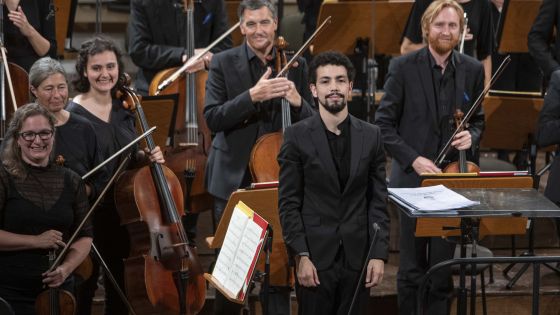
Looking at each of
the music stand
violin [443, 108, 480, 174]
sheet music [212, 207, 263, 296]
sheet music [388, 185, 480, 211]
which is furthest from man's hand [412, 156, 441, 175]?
sheet music [212, 207, 263, 296]

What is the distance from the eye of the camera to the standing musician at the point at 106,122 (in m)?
4.32

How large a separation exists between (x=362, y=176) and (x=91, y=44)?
1.47 m

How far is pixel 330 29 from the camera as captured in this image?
582cm

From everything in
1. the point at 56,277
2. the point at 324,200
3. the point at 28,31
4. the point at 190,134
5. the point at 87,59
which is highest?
the point at 28,31

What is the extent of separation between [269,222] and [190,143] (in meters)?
1.02

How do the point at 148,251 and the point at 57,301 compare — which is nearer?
the point at 57,301

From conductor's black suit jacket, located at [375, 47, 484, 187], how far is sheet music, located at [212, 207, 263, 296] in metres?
1.22

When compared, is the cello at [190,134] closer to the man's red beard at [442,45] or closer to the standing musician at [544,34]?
the man's red beard at [442,45]

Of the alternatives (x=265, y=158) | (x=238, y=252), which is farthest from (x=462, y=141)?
(x=238, y=252)

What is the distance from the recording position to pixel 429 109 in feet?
14.5

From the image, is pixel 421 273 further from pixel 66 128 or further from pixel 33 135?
pixel 33 135

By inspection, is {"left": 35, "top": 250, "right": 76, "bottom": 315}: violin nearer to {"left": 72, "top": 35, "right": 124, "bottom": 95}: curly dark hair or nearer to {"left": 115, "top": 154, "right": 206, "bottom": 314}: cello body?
{"left": 115, "top": 154, "right": 206, "bottom": 314}: cello body

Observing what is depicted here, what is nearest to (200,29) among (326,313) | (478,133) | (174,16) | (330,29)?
(174,16)

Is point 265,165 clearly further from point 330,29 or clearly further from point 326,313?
point 330,29
